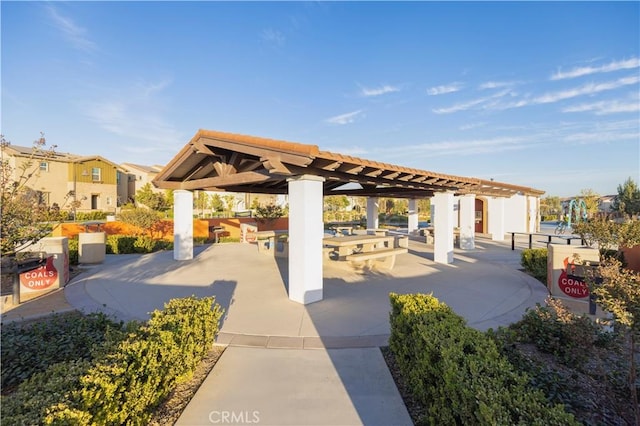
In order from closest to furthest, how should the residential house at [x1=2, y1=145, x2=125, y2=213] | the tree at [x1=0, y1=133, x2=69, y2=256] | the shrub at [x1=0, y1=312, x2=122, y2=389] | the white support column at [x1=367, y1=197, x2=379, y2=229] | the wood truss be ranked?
the shrub at [x1=0, y1=312, x2=122, y2=389]
the tree at [x1=0, y1=133, x2=69, y2=256]
the wood truss
the white support column at [x1=367, y1=197, x2=379, y2=229]
the residential house at [x1=2, y1=145, x2=125, y2=213]

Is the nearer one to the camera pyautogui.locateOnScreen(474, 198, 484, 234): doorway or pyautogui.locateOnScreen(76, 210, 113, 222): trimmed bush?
pyautogui.locateOnScreen(474, 198, 484, 234): doorway

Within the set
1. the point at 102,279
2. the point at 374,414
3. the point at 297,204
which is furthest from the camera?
the point at 102,279

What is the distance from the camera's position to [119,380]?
2400 millimetres

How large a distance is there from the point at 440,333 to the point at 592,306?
16.0 ft

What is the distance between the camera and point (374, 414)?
2953 millimetres

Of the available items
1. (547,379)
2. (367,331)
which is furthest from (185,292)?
(547,379)

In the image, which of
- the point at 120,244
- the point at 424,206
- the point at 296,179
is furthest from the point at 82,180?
the point at 424,206

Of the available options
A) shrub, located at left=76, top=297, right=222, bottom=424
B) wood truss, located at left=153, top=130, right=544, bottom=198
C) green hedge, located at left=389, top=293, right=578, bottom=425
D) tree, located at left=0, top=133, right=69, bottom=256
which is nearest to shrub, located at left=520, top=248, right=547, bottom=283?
wood truss, located at left=153, top=130, right=544, bottom=198

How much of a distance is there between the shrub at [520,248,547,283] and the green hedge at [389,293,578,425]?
22.5 ft

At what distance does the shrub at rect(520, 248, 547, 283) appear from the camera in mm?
8617


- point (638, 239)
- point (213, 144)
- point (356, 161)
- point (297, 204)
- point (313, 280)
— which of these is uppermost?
point (213, 144)

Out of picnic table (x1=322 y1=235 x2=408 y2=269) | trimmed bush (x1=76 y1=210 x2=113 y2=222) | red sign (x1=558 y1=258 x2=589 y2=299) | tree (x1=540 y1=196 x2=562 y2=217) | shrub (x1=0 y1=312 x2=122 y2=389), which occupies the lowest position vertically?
shrub (x1=0 y1=312 x2=122 y2=389)

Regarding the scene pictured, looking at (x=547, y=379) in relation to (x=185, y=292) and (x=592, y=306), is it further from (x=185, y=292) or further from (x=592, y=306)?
(x=185, y=292)

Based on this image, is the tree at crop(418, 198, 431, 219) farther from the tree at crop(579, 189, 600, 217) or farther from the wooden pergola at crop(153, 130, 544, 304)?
the wooden pergola at crop(153, 130, 544, 304)
